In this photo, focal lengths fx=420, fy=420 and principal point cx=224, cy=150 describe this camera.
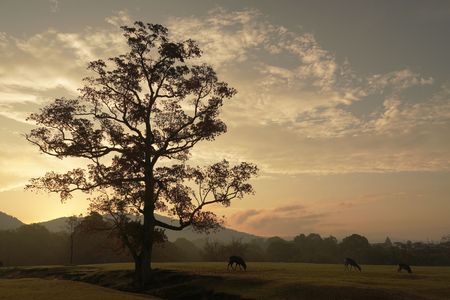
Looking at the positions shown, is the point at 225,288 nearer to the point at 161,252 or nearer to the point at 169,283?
the point at 169,283

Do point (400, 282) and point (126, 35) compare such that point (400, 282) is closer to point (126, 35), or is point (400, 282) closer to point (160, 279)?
point (160, 279)

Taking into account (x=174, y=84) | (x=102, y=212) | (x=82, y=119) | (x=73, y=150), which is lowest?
(x=102, y=212)

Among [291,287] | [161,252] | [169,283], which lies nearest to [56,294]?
[169,283]

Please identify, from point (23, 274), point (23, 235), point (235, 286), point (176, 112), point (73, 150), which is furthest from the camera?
point (23, 235)

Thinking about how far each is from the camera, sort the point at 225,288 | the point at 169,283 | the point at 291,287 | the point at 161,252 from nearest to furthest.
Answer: the point at 291,287, the point at 225,288, the point at 169,283, the point at 161,252

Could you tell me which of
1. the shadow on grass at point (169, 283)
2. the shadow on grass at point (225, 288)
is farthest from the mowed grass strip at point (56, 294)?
the shadow on grass at point (225, 288)

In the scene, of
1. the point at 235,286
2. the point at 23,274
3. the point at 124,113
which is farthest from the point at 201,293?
the point at 23,274

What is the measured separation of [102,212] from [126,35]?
19.0 meters

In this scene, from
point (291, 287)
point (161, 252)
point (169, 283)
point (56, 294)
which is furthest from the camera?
point (161, 252)

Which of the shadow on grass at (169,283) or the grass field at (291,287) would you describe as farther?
the shadow on grass at (169,283)

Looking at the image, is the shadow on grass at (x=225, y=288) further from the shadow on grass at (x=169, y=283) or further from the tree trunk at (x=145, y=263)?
the tree trunk at (x=145, y=263)

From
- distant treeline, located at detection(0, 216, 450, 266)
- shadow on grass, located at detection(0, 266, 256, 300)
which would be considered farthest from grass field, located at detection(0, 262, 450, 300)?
distant treeline, located at detection(0, 216, 450, 266)

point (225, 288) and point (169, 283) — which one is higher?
point (169, 283)

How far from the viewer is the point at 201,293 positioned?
36.9 m
